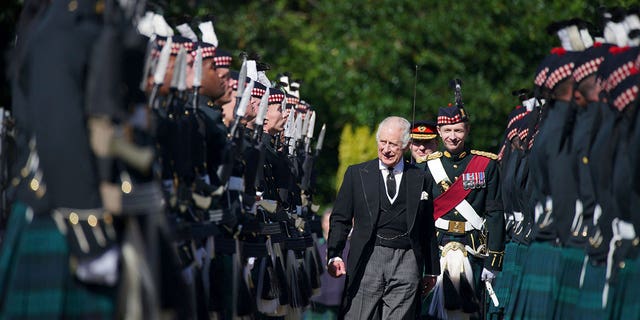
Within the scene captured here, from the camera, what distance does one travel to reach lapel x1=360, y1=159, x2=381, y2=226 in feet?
34.6

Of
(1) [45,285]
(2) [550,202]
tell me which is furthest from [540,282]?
(1) [45,285]

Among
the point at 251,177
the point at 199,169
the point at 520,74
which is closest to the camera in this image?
the point at 199,169

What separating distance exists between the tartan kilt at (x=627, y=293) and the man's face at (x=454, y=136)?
4.96 m

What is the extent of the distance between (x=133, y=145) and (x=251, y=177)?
481 centimetres

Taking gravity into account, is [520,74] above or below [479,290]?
above

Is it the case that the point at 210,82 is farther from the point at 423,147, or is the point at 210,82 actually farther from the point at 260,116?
the point at 423,147

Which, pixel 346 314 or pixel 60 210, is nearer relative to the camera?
pixel 60 210

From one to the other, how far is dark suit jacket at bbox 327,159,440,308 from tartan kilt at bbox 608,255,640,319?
292 cm

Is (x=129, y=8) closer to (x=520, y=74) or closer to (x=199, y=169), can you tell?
(x=199, y=169)

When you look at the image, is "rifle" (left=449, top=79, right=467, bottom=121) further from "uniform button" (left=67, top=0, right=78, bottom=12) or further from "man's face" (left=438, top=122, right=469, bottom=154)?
"uniform button" (left=67, top=0, right=78, bottom=12)

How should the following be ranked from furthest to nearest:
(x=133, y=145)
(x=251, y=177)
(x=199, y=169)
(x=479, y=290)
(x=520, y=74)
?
(x=520, y=74), (x=479, y=290), (x=251, y=177), (x=199, y=169), (x=133, y=145)

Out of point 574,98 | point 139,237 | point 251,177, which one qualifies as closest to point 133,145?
point 139,237

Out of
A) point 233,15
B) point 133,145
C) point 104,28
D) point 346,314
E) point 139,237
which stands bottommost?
point 346,314

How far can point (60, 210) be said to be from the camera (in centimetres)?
540
